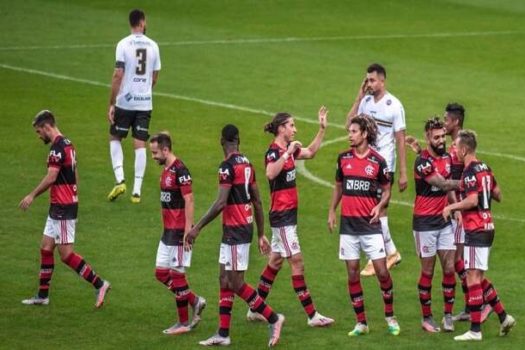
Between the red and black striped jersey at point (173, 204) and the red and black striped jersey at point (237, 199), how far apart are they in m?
0.66

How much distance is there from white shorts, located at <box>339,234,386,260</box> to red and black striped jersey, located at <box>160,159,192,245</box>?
2055 mm

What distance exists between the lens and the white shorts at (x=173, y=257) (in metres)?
17.8

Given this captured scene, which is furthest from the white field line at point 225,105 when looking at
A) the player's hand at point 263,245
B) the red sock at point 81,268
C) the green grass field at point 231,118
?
the red sock at point 81,268

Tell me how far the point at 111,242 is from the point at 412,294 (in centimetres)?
515

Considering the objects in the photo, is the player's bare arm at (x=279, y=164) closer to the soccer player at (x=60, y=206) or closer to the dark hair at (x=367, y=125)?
the dark hair at (x=367, y=125)

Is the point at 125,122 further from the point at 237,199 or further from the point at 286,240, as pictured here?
A: the point at 237,199

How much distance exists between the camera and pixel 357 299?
688 inches

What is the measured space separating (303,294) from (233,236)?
143 centimetres

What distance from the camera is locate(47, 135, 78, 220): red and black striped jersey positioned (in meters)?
18.7

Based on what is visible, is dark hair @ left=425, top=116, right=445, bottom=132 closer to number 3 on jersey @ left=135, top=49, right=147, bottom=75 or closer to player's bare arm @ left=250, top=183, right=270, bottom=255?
player's bare arm @ left=250, top=183, right=270, bottom=255

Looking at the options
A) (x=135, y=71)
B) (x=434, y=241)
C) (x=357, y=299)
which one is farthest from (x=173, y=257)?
(x=135, y=71)

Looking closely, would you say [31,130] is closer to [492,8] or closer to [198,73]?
[198,73]

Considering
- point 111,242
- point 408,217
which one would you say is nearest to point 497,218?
point 408,217

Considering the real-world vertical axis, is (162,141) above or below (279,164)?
above
